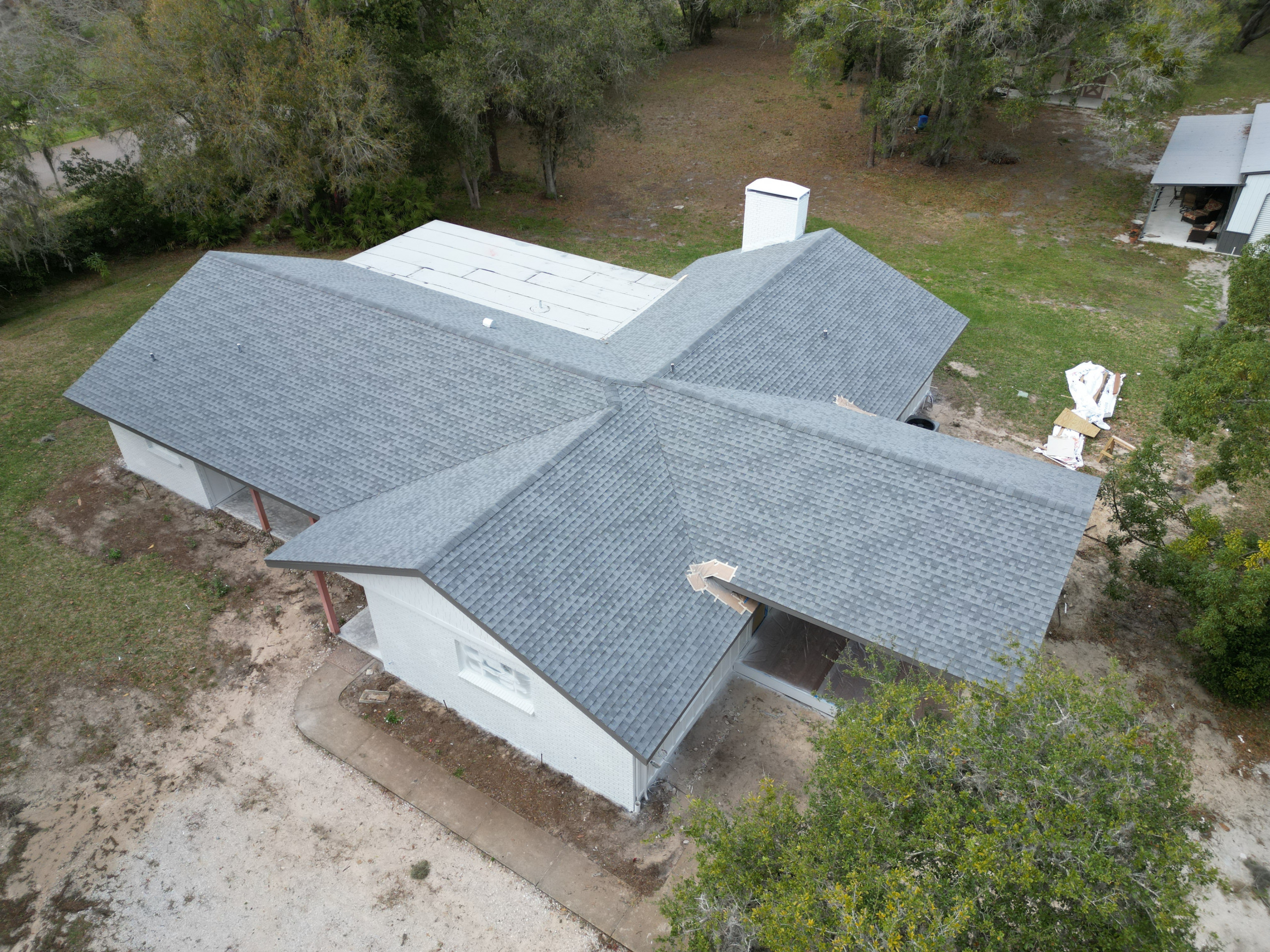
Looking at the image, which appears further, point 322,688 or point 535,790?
point 322,688

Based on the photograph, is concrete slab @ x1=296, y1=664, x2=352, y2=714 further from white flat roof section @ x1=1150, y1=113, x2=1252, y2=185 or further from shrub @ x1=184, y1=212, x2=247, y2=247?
white flat roof section @ x1=1150, y1=113, x2=1252, y2=185

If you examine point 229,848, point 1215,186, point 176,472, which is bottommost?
point 229,848

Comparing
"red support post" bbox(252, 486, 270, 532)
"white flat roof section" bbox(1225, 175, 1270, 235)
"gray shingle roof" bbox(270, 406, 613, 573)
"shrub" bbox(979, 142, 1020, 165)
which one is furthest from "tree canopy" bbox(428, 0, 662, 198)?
"white flat roof section" bbox(1225, 175, 1270, 235)

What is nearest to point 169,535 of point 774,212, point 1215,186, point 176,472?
point 176,472

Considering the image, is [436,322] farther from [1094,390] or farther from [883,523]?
[1094,390]

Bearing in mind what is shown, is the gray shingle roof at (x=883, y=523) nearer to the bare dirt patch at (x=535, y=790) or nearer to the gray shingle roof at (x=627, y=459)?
the gray shingle roof at (x=627, y=459)

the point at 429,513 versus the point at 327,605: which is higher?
the point at 429,513
